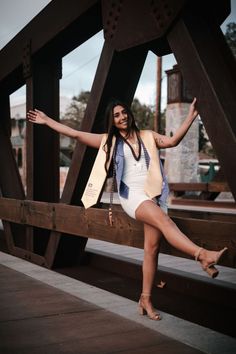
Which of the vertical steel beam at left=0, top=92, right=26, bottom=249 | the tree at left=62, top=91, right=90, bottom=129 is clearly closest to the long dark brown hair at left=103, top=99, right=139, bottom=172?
the vertical steel beam at left=0, top=92, right=26, bottom=249

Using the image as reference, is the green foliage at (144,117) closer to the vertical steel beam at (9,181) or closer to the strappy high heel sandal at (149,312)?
the vertical steel beam at (9,181)

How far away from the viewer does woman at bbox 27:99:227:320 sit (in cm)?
357

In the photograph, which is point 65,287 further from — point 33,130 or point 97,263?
point 33,130

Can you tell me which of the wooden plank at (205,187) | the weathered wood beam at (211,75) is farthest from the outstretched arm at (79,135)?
the wooden plank at (205,187)

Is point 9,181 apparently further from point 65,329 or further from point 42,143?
point 65,329

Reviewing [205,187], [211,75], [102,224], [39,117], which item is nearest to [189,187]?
[205,187]

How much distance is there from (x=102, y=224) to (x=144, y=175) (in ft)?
3.21

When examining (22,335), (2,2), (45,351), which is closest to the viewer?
(45,351)

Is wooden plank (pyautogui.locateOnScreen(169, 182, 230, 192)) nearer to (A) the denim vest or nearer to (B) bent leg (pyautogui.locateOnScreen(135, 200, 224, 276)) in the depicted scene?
(A) the denim vest

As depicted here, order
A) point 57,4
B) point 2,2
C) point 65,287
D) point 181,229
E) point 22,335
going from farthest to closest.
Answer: point 2,2 < point 57,4 < point 65,287 < point 181,229 < point 22,335

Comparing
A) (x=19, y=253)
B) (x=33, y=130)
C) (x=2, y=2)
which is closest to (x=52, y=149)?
(x=33, y=130)

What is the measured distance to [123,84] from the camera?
489 cm

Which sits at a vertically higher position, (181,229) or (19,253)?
(181,229)

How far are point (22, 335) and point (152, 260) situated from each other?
3.42 feet
